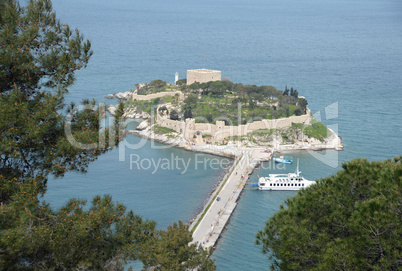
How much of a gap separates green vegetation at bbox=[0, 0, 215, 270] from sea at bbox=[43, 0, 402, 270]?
0.97 m

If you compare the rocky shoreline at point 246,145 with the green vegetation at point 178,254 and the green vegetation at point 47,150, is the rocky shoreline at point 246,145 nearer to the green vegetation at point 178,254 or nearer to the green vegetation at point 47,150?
the green vegetation at point 178,254

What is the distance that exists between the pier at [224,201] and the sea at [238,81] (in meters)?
0.51

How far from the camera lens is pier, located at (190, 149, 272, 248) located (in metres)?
23.9

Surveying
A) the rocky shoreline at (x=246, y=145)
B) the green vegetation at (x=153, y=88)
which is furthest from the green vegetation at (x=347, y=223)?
the green vegetation at (x=153, y=88)

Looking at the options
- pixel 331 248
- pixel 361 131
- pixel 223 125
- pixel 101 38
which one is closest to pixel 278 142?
pixel 223 125

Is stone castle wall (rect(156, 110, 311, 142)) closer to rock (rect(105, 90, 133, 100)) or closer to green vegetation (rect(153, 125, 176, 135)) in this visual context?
green vegetation (rect(153, 125, 176, 135))

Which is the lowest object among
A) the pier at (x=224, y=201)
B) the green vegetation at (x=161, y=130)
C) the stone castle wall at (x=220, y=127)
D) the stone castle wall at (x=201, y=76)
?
the pier at (x=224, y=201)

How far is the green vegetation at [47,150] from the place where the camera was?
8.51m

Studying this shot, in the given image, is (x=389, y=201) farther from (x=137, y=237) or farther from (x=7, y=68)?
(x=7, y=68)

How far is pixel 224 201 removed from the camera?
28391 millimetres

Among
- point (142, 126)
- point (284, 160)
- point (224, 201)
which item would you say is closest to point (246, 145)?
point (284, 160)

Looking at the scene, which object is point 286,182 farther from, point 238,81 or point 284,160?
point 238,81

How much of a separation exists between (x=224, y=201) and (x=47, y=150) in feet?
65.6

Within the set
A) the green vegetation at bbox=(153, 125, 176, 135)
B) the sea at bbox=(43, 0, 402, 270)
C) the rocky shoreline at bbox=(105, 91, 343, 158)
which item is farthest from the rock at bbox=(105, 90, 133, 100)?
the rocky shoreline at bbox=(105, 91, 343, 158)
